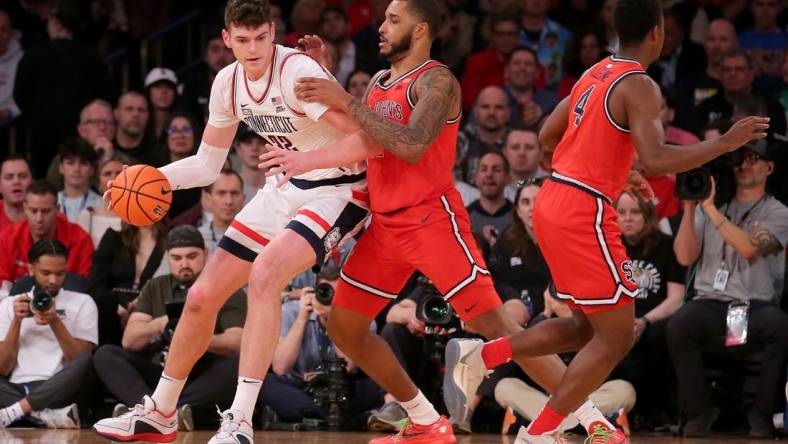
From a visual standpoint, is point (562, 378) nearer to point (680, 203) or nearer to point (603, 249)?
point (603, 249)

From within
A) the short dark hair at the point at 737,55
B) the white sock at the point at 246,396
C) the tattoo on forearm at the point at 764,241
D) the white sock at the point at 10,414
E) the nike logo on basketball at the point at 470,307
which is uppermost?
the short dark hair at the point at 737,55

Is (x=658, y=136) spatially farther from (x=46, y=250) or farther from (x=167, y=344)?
(x=46, y=250)

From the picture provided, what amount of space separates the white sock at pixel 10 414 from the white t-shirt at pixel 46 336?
39cm

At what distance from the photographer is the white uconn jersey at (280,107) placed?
20.4ft

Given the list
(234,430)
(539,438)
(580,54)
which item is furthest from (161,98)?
(539,438)

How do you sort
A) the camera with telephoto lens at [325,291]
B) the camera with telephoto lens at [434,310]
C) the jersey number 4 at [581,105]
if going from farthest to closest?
the camera with telephoto lens at [325,291]
the camera with telephoto lens at [434,310]
the jersey number 4 at [581,105]

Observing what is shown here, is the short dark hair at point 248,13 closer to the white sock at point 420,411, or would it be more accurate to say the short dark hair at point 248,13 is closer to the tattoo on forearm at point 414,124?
the tattoo on forearm at point 414,124

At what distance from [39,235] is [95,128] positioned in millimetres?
1842

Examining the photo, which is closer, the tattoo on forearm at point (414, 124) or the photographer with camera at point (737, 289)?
the tattoo on forearm at point (414, 124)

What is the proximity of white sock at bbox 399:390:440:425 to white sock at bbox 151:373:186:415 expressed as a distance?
118 cm

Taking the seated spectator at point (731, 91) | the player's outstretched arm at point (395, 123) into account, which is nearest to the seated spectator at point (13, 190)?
the player's outstretched arm at point (395, 123)

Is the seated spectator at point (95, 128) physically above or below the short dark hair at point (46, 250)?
above

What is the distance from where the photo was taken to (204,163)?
6.56 meters

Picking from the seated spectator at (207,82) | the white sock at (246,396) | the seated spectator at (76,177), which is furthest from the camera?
the seated spectator at (207,82)
